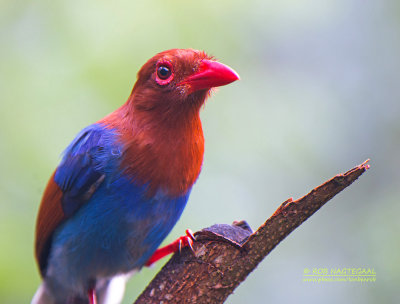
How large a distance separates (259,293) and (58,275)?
1624mm

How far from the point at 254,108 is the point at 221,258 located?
2.11 metres

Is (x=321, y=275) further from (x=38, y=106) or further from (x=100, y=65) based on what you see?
(x=38, y=106)

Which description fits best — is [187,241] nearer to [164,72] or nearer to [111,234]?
[111,234]

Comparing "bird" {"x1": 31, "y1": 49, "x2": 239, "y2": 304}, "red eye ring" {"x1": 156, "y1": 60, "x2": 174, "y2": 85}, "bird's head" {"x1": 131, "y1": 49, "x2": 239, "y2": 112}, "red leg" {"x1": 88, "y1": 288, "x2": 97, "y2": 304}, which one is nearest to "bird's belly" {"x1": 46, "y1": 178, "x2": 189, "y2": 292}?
"bird" {"x1": 31, "y1": 49, "x2": 239, "y2": 304}

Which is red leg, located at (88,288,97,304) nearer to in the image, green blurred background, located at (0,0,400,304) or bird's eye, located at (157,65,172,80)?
green blurred background, located at (0,0,400,304)

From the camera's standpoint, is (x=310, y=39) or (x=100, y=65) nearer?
(x=100, y=65)

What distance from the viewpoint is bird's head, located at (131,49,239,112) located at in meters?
3.09

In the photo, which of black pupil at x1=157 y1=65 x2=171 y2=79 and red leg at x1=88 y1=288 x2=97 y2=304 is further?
red leg at x1=88 y1=288 x2=97 y2=304

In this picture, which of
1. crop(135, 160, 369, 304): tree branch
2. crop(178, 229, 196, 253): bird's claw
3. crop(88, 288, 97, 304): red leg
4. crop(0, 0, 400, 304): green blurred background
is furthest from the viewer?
crop(0, 0, 400, 304): green blurred background

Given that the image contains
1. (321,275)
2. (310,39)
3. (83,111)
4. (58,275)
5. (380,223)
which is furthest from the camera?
(310,39)

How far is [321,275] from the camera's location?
3770 mm

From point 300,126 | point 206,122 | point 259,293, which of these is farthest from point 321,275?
point 206,122

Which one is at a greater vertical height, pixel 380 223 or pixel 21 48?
pixel 21 48

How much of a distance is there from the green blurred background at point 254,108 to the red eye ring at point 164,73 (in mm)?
1129
